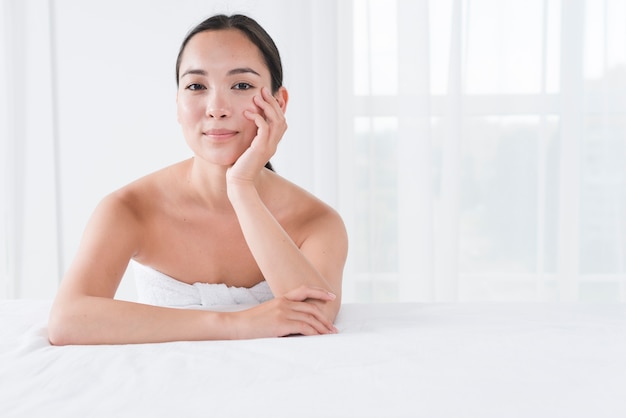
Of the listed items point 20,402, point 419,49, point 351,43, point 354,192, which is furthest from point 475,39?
point 20,402

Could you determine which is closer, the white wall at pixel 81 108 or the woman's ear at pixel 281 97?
the woman's ear at pixel 281 97

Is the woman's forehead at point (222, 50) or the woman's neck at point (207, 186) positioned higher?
the woman's forehead at point (222, 50)

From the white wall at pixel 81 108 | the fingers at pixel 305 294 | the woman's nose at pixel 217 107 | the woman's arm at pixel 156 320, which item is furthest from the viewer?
the white wall at pixel 81 108

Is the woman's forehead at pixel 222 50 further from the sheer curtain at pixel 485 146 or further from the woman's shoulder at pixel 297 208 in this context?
the sheer curtain at pixel 485 146

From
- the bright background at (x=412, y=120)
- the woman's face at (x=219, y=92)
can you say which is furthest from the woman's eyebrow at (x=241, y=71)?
the bright background at (x=412, y=120)

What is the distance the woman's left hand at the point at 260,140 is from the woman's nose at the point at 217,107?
0.16 ft

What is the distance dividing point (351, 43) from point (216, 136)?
1673 millimetres

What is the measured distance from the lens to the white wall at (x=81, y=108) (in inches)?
126

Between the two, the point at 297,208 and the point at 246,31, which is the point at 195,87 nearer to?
the point at 246,31

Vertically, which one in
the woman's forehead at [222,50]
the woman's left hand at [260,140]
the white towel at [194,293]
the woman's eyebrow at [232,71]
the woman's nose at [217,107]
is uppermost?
the woman's forehead at [222,50]

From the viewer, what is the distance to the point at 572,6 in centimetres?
303

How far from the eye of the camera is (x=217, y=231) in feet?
5.65

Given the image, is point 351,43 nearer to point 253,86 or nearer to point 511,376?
point 253,86

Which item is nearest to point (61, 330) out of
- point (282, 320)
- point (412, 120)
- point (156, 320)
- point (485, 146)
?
point (156, 320)
